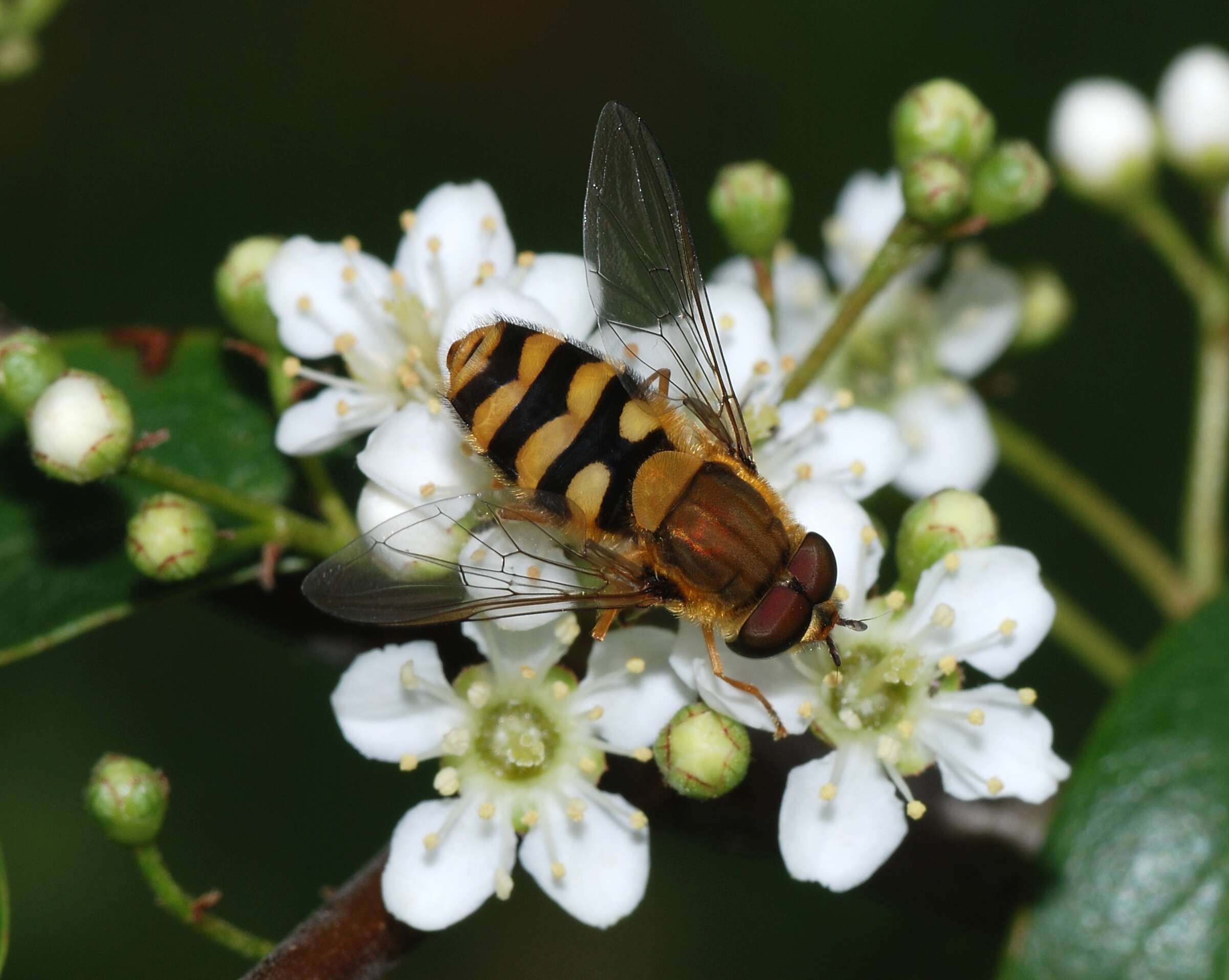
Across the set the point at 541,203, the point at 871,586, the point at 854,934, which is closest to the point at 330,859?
the point at 854,934

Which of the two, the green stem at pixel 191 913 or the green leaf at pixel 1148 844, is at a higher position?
the green leaf at pixel 1148 844

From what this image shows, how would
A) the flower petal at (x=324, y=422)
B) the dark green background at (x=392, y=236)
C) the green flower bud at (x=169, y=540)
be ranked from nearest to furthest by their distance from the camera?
the green flower bud at (x=169, y=540), the flower petal at (x=324, y=422), the dark green background at (x=392, y=236)

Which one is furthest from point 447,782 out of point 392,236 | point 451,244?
point 392,236

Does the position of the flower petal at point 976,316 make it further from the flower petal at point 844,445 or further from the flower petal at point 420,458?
the flower petal at point 420,458

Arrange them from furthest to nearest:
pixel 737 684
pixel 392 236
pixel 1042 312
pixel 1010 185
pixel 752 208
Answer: pixel 392 236, pixel 1042 312, pixel 752 208, pixel 1010 185, pixel 737 684

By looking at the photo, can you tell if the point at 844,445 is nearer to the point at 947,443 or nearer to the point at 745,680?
the point at 745,680

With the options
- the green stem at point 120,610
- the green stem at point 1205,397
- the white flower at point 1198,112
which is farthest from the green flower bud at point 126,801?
the white flower at point 1198,112
